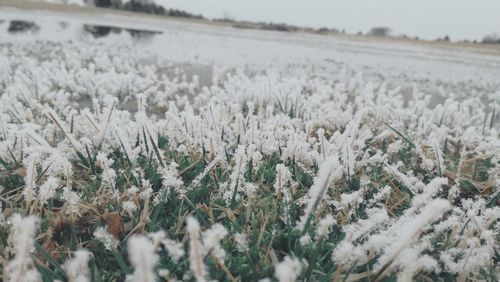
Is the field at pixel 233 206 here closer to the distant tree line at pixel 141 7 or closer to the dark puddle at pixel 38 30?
the dark puddle at pixel 38 30

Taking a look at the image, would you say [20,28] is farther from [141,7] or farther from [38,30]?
[141,7]

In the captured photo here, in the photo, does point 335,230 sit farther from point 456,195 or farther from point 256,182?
point 456,195

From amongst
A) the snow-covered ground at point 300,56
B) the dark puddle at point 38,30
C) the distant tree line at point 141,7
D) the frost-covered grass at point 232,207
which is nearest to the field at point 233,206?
the frost-covered grass at point 232,207

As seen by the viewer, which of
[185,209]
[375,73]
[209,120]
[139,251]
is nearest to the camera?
[139,251]

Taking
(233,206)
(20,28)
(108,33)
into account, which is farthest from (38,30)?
(233,206)

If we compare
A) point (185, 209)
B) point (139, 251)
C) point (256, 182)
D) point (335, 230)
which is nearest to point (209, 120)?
point (256, 182)

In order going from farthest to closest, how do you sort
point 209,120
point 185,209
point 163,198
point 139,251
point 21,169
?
1. point 209,120
2. point 21,169
3. point 185,209
4. point 163,198
5. point 139,251

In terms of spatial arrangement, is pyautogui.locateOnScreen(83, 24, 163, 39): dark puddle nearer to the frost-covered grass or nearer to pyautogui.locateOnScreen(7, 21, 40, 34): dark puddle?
pyautogui.locateOnScreen(7, 21, 40, 34): dark puddle

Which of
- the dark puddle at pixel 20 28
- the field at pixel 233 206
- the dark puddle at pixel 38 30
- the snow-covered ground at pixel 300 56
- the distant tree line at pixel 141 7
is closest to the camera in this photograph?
the field at pixel 233 206
